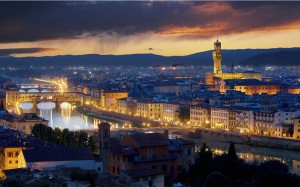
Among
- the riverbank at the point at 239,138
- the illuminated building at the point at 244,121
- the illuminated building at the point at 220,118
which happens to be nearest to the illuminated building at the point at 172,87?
the riverbank at the point at 239,138

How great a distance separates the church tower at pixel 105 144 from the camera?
7.04m

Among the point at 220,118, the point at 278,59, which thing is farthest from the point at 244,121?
the point at 278,59

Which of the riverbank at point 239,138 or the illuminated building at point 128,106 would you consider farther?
the illuminated building at point 128,106

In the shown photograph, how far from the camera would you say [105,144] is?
23.5 feet

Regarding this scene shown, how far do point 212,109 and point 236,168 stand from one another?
798 centimetres

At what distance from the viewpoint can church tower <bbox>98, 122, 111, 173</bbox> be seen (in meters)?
7.04

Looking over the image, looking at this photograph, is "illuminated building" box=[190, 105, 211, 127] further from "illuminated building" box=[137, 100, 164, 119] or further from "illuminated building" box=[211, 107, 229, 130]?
"illuminated building" box=[137, 100, 164, 119]

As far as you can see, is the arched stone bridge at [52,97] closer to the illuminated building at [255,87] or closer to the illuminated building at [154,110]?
the illuminated building at [255,87]

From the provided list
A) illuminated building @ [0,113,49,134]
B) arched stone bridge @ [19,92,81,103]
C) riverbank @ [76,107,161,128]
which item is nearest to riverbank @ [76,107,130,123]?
riverbank @ [76,107,161,128]

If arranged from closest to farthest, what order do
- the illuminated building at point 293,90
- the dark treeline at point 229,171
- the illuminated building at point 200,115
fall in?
1. the dark treeline at point 229,171
2. the illuminated building at point 200,115
3. the illuminated building at point 293,90

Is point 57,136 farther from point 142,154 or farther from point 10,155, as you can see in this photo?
point 142,154

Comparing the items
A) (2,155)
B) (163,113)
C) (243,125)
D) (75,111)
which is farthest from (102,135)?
(75,111)

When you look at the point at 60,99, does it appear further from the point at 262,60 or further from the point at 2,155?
the point at 262,60

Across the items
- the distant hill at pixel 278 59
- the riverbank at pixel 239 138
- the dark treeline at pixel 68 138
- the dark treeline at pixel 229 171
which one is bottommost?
the riverbank at pixel 239 138
